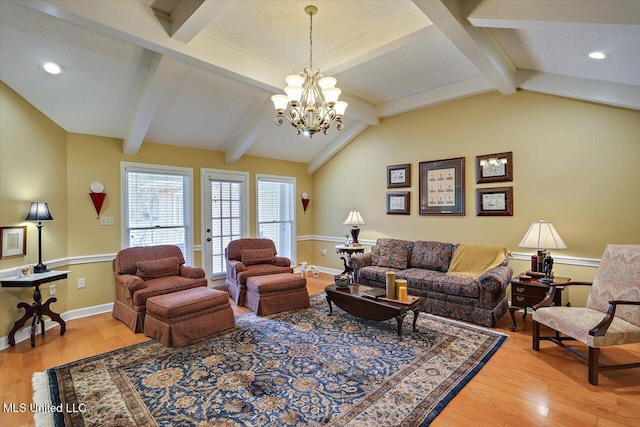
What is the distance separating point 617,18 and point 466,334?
2.94 meters

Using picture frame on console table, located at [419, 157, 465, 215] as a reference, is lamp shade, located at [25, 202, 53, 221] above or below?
below

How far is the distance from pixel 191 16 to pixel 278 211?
4090mm

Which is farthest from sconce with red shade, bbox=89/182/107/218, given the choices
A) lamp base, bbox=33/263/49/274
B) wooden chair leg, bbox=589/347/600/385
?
wooden chair leg, bbox=589/347/600/385

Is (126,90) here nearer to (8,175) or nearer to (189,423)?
(8,175)

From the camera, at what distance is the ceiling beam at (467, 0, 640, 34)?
6.43 ft

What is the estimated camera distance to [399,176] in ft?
17.4

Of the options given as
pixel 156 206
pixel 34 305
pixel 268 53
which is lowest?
pixel 34 305

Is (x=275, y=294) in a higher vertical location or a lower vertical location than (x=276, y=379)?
higher

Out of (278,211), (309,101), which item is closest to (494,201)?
(309,101)

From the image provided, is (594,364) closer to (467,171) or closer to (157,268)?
(467,171)

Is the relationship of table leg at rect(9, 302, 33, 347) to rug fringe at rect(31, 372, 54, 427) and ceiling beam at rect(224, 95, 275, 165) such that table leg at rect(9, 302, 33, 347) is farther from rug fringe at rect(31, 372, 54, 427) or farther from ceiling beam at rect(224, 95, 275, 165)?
ceiling beam at rect(224, 95, 275, 165)

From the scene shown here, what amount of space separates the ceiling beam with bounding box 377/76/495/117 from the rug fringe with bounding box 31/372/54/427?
528 centimetres

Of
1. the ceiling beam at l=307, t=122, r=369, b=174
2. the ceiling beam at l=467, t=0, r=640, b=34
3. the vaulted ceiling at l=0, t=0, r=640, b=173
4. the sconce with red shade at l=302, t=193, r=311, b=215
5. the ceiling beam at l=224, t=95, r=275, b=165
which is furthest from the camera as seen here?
the sconce with red shade at l=302, t=193, r=311, b=215

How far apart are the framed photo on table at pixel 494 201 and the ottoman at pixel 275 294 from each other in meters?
2.77
